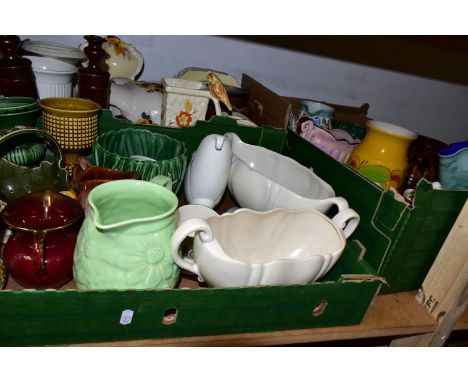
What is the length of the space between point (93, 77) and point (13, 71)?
0.15 meters

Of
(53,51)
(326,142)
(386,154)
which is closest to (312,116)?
(326,142)

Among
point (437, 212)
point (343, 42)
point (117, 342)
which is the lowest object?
point (117, 342)

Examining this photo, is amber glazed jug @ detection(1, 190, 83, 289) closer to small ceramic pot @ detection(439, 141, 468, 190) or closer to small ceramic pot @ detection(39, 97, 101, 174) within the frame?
small ceramic pot @ detection(39, 97, 101, 174)

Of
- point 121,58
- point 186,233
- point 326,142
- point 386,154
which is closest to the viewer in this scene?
point 186,233

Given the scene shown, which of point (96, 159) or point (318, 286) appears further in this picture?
point (96, 159)

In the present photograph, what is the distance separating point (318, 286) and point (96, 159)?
45cm

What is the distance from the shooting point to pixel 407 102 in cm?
158

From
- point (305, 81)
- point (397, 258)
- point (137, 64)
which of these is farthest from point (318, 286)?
point (305, 81)

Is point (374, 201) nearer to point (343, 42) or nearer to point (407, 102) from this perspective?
point (343, 42)

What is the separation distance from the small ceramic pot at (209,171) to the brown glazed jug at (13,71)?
339 millimetres

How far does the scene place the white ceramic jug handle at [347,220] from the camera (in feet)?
2.13

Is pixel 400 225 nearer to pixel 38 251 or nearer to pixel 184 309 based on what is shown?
pixel 184 309

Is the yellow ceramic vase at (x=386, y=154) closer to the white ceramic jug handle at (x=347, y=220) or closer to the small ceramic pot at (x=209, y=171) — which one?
the white ceramic jug handle at (x=347, y=220)

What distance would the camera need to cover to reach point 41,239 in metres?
0.54
